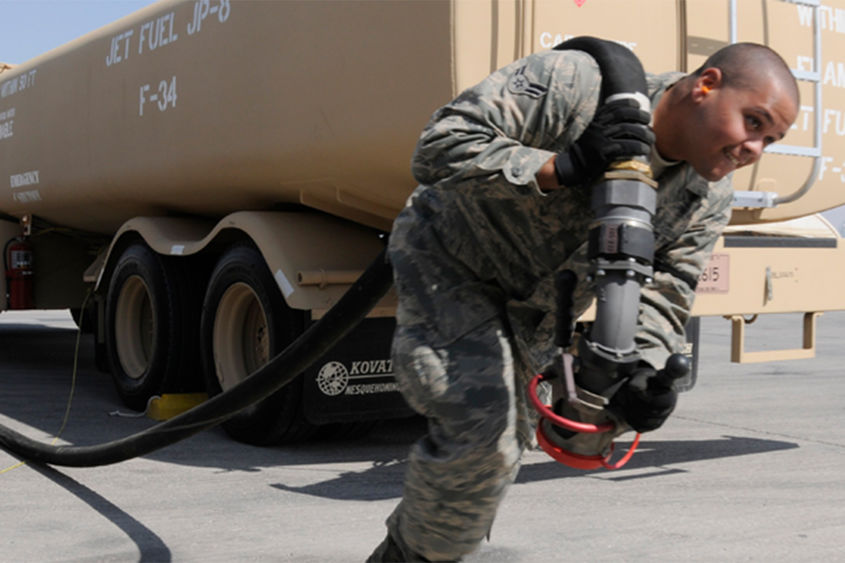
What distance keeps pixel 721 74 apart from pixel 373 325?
3.69 meters

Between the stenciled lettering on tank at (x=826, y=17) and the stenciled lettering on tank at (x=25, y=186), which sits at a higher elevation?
the stenciled lettering on tank at (x=826, y=17)

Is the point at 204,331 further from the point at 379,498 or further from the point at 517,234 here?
the point at 517,234

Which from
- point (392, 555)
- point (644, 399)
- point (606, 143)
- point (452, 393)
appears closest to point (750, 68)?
point (606, 143)

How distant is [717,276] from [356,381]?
1.99 meters

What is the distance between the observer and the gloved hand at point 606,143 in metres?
2.55

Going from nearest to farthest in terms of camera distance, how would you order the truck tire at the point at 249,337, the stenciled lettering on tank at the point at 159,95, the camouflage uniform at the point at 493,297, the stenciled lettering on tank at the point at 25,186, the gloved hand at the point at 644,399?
the gloved hand at the point at 644,399 → the camouflage uniform at the point at 493,297 → the truck tire at the point at 249,337 → the stenciled lettering on tank at the point at 159,95 → the stenciled lettering on tank at the point at 25,186

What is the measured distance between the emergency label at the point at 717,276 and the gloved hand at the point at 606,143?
3423mm

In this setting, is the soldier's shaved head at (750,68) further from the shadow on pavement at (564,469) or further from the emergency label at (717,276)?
the emergency label at (717,276)

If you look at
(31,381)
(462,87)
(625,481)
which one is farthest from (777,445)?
(31,381)

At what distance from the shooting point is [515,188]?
2.63 m

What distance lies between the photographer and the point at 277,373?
422 centimetres

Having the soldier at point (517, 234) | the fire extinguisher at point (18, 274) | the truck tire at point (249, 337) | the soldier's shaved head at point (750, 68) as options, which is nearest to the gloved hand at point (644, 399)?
the soldier at point (517, 234)

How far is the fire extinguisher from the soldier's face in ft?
26.0

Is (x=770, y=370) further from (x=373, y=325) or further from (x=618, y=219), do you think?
(x=618, y=219)
